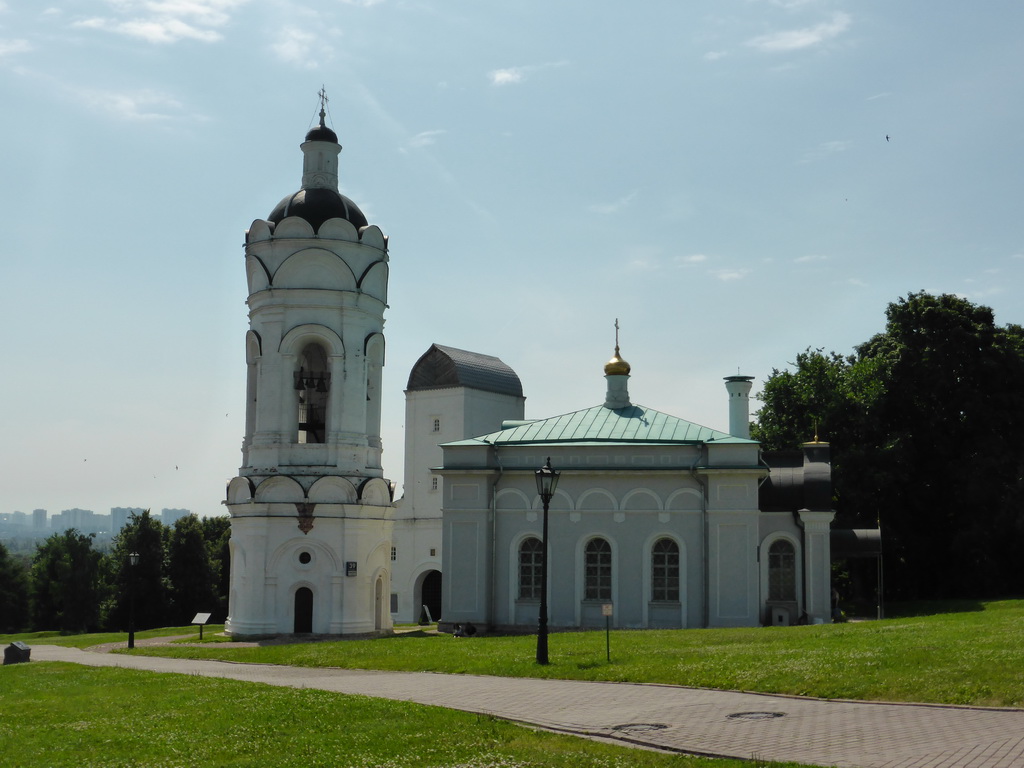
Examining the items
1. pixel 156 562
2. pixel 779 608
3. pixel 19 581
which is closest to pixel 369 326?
pixel 779 608

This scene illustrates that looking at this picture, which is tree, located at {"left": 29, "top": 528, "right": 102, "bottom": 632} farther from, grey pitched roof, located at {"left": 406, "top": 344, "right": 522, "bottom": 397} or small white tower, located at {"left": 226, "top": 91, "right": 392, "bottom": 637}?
small white tower, located at {"left": 226, "top": 91, "right": 392, "bottom": 637}

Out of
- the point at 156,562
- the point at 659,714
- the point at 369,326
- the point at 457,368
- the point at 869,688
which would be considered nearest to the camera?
the point at 659,714

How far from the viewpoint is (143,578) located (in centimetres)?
5394

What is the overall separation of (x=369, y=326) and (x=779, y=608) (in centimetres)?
1517

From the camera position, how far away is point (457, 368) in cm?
4394

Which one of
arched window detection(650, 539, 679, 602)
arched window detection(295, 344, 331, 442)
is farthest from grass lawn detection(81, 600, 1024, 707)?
arched window detection(295, 344, 331, 442)

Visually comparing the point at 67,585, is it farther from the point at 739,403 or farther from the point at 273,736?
the point at 273,736

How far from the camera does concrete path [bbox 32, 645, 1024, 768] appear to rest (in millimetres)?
10078

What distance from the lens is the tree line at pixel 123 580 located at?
178ft

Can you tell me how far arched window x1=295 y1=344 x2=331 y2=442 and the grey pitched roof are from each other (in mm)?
10884

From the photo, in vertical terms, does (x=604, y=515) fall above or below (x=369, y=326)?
below

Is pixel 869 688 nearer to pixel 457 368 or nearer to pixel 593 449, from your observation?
pixel 593 449

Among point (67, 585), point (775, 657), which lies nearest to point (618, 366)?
point (775, 657)

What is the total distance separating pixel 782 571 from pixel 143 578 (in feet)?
117
